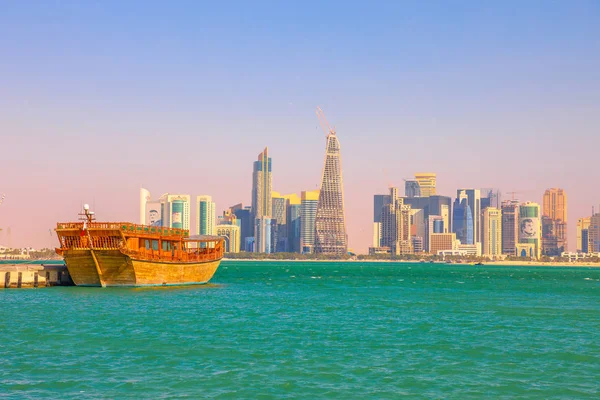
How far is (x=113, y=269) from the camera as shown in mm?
84625

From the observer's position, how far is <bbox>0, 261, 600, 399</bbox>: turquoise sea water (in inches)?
1341

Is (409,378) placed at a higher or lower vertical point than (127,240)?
lower

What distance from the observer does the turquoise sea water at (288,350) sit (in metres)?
34.1

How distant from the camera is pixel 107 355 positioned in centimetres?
4153

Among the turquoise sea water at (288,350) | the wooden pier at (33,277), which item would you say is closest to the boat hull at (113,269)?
the wooden pier at (33,277)

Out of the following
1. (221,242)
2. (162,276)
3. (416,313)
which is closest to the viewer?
(416,313)

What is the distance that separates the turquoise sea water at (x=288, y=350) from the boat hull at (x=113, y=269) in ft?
27.3

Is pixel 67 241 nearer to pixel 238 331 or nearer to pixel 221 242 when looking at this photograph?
pixel 221 242

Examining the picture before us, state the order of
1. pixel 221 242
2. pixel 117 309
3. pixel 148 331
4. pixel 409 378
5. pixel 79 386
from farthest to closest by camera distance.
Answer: pixel 221 242, pixel 117 309, pixel 148 331, pixel 409 378, pixel 79 386

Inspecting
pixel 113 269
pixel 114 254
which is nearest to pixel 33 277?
pixel 113 269

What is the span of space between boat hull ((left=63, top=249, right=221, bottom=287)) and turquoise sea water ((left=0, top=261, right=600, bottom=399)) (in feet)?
27.3

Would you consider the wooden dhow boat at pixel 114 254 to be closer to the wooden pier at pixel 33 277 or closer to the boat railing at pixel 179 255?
the boat railing at pixel 179 255

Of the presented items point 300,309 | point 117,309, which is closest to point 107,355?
point 117,309

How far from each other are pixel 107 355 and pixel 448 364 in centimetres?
1872
